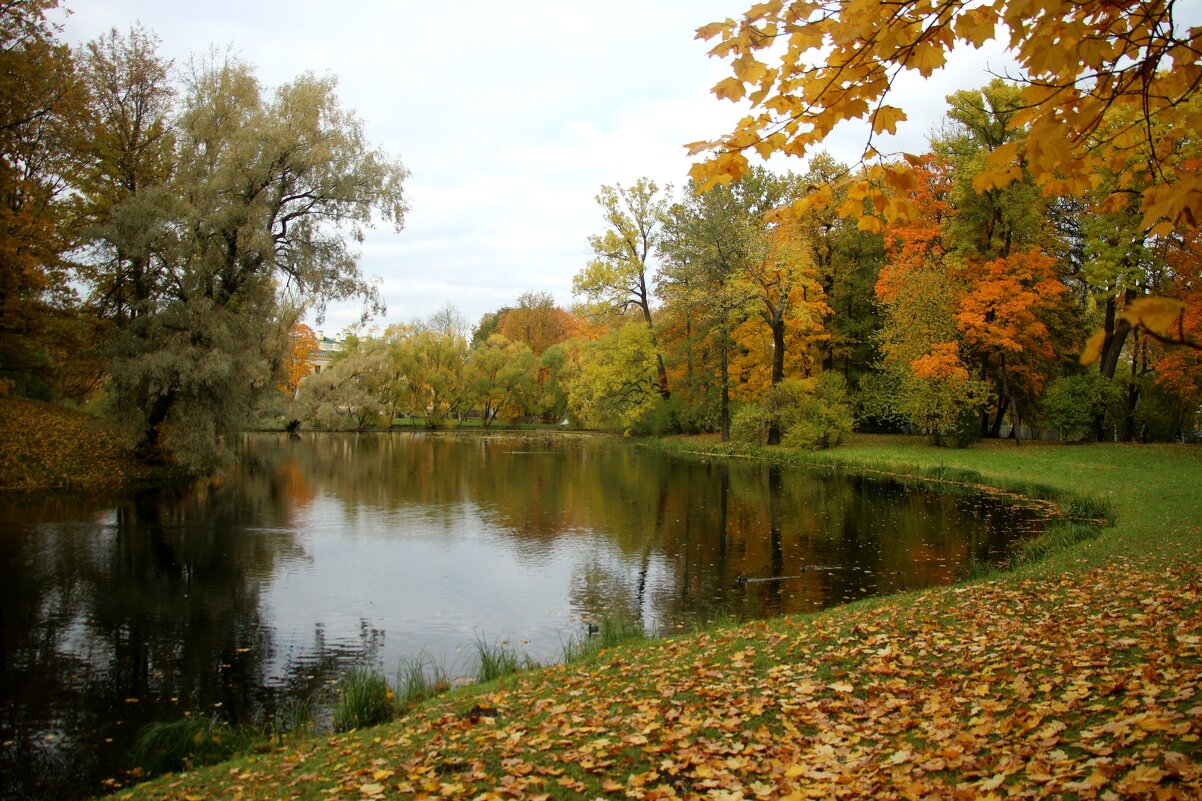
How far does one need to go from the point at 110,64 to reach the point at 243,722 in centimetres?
2457

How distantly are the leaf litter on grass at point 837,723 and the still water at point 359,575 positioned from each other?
2210 millimetres

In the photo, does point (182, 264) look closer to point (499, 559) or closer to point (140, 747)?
point (499, 559)

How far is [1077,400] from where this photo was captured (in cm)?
2594

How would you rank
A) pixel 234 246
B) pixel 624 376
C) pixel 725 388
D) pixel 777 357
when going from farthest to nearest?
pixel 624 376 → pixel 725 388 → pixel 777 357 → pixel 234 246

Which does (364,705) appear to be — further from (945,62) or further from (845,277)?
(845,277)

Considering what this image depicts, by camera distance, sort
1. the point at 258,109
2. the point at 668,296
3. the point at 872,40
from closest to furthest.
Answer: the point at 872,40
the point at 258,109
the point at 668,296

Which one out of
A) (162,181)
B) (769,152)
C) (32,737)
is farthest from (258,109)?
(769,152)

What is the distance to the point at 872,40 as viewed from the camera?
3746mm

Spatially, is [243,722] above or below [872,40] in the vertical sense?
below

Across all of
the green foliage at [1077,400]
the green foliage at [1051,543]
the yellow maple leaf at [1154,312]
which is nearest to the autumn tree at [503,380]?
the green foliage at [1077,400]

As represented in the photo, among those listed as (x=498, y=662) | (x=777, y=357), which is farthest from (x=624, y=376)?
(x=498, y=662)

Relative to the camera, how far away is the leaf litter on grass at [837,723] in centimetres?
345

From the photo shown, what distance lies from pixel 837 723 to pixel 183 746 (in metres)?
5.09

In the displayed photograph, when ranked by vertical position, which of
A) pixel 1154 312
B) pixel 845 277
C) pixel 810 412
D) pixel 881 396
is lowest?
pixel 810 412
